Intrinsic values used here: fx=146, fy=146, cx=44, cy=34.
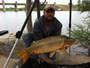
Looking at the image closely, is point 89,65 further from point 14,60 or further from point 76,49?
point 76,49

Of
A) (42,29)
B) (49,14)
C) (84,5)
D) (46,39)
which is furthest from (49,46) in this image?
(84,5)

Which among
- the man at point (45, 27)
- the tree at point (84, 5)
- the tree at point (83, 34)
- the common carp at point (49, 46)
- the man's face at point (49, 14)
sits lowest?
the tree at point (83, 34)

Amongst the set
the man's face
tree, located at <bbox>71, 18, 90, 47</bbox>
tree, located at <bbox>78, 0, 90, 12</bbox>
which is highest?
tree, located at <bbox>78, 0, 90, 12</bbox>

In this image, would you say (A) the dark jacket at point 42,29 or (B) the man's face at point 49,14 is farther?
(A) the dark jacket at point 42,29

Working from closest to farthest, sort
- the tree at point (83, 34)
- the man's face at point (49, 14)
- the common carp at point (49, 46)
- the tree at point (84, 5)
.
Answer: the common carp at point (49, 46) → the man's face at point (49, 14) → the tree at point (84, 5) → the tree at point (83, 34)

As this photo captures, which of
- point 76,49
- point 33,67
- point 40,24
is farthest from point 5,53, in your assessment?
point 76,49

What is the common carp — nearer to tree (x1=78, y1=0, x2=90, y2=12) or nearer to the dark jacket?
the dark jacket

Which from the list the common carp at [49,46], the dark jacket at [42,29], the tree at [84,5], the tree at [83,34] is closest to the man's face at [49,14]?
the dark jacket at [42,29]

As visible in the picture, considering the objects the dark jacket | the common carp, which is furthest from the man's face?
the common carp

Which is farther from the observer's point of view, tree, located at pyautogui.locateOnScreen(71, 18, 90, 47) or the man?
tree, located at pyautogui.locateOnScreen(71, 18, 90, 47)

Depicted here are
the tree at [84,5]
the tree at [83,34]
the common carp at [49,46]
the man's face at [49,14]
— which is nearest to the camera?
the common carp at [49,46]

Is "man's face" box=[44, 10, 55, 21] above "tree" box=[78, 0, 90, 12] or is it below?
below

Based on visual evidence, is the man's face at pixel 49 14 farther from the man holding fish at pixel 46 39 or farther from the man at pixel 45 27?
the man at pixel 45 27

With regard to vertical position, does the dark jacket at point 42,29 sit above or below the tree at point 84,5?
below
